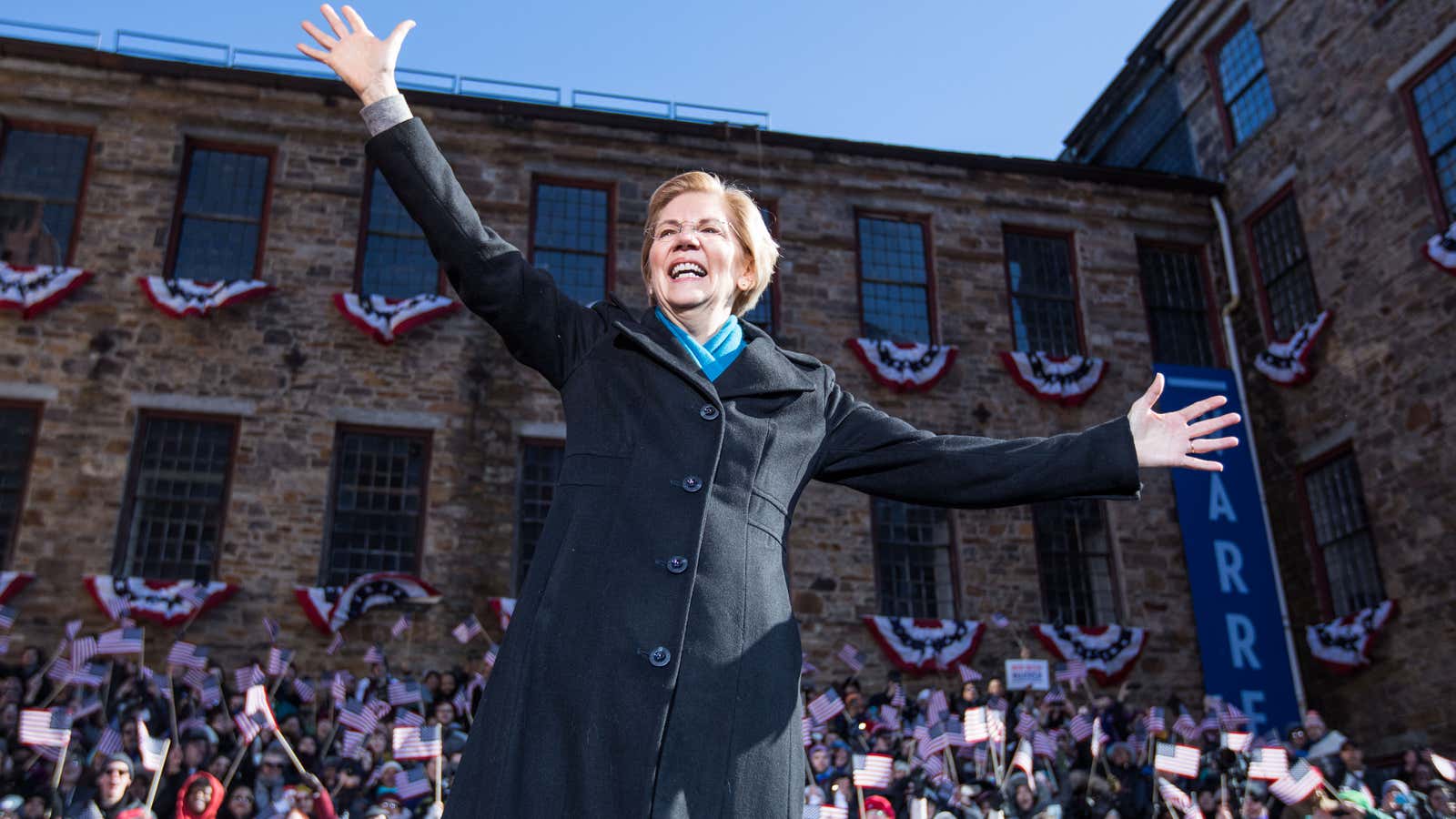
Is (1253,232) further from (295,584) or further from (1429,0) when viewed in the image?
(295,584)

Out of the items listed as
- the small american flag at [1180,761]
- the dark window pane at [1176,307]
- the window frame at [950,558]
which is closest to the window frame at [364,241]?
the window frame at [950,558]

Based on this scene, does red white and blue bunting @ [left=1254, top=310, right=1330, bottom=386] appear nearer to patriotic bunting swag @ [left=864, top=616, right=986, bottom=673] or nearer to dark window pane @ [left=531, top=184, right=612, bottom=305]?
patriotic bunting swag @ [left=864, top=616, right=986, bottom=673]

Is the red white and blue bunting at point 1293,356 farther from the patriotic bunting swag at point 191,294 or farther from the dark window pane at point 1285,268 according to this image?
the patriotic bunting swag at point 191,294

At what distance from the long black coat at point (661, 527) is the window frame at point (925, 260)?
1372 centimetres

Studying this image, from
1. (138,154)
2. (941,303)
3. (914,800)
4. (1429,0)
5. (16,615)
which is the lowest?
(914,800)

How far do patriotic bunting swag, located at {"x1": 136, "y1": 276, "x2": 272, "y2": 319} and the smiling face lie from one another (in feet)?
42.2

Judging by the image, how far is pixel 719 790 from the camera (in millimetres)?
1889

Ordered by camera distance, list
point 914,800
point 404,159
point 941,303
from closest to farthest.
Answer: point 404,159, point 914,800, point 941,303

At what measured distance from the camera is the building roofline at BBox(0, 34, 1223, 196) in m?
14.7

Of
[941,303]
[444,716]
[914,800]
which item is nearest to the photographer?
[914,800]

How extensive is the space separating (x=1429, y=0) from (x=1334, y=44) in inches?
57.3

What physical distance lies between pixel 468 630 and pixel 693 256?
37.2 ft

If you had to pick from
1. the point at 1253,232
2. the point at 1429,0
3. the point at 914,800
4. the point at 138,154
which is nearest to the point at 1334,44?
the point at 1429,0

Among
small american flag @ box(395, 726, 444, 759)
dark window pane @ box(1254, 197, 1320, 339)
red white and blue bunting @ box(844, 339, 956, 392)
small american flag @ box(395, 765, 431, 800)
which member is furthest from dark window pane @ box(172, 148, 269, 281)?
dark window pane @ box(1254, 197, 1320, 339)
